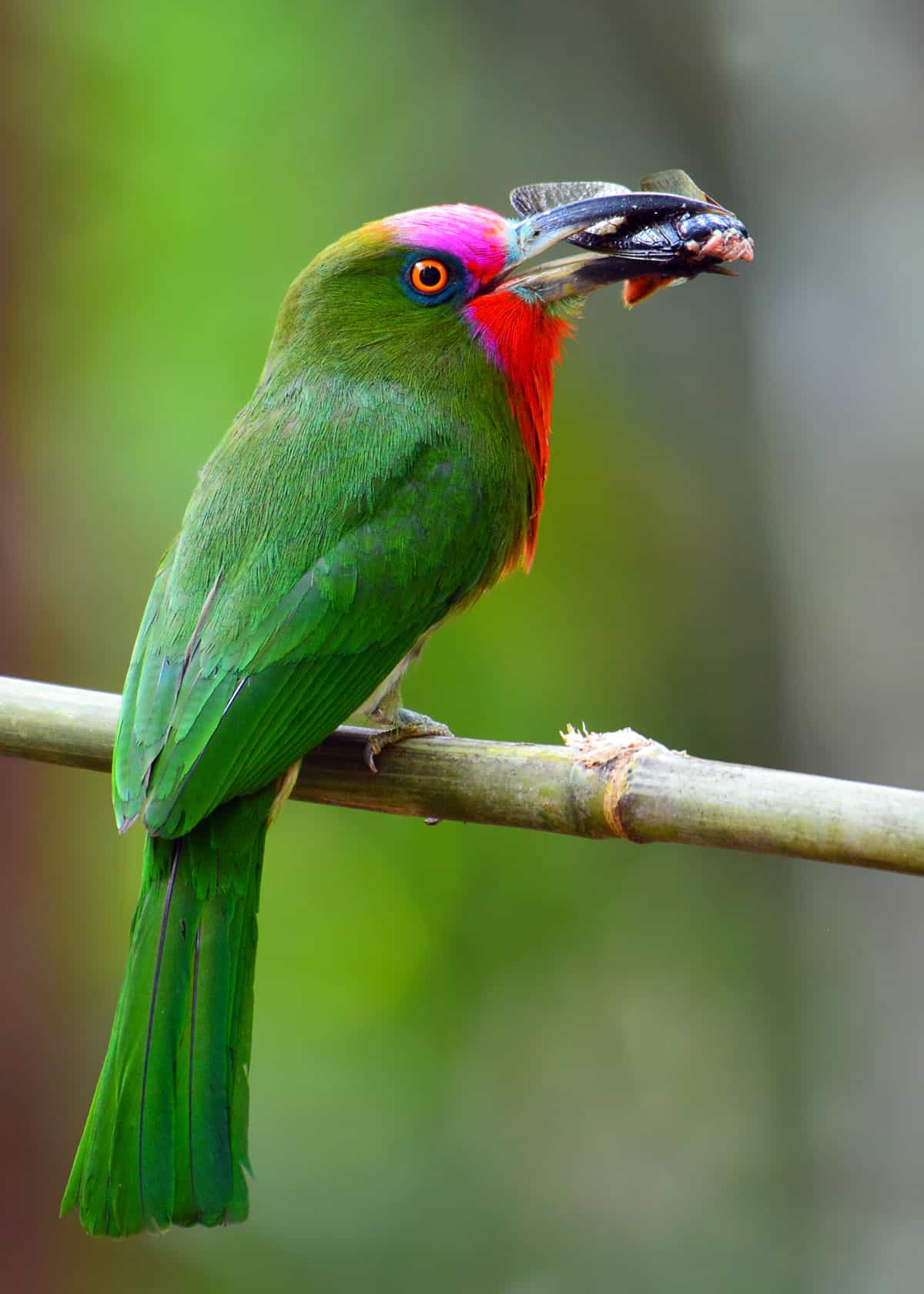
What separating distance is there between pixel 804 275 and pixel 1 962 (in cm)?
278

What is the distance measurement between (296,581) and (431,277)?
1.89 feet

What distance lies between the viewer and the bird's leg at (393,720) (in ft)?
7.31

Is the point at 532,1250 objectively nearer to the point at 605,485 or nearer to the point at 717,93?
the point at 605,485

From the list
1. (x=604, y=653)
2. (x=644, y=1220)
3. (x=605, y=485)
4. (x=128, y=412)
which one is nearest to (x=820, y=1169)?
(x=644, y=1220)

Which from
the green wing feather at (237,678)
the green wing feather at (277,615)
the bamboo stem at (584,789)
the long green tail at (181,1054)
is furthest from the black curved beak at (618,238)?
the long green tail at (181,1054)

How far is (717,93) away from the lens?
4.25 metres

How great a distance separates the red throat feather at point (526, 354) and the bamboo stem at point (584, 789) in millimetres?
525

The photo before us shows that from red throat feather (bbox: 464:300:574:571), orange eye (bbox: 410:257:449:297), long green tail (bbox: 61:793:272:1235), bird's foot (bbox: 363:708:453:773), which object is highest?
orange eye (bbox: 410:257:449:297)

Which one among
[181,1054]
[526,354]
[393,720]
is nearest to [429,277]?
[526,354]

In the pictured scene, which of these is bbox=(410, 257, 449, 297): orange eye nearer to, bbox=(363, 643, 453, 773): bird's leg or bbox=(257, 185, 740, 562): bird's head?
bbox=(257, 185, 740, 562): bird's head

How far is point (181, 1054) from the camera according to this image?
78.8 inches

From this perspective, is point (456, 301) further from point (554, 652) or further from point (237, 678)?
point (554, 652)

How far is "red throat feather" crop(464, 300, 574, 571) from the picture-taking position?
8.04 ft

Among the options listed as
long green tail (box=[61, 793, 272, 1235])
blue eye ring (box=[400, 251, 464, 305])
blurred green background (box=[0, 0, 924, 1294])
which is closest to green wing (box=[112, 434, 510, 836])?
long green tail (box=[61, 793, 272, 1235])
